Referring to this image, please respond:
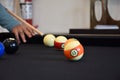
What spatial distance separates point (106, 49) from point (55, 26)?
193cm

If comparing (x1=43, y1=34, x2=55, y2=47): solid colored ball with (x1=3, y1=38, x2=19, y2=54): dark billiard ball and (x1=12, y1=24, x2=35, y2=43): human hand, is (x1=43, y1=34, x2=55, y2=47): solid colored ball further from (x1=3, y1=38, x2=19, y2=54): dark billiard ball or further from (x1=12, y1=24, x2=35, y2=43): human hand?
(x1=3, y1=38, x2=19, y2=54): dark billiard ball

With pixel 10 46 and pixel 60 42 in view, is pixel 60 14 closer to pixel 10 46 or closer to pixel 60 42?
pixel 60 42

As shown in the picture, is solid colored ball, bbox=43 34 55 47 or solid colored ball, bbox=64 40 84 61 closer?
solid colored ball, bbox=64 40 84 61

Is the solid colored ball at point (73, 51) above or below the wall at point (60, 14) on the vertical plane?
below

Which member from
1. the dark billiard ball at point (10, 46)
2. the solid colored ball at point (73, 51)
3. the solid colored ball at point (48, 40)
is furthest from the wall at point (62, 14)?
the solid colored ball at point (73, 51)

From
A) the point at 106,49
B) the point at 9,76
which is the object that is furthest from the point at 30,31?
the point at 9,76

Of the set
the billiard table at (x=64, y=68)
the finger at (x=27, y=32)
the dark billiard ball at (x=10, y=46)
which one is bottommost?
the billiard table at (x=64, y=68)

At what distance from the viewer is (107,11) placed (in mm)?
2902

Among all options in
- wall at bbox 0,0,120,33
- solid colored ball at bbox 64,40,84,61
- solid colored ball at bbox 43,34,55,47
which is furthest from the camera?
wall at bbox 0,0,120,33

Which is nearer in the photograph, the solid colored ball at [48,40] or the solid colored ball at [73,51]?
the solid colored ball at [73,51]

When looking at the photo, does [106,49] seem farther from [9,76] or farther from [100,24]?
[100,24]

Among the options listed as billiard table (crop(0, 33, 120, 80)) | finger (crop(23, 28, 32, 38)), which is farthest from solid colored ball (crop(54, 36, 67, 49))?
finger (crop(23, 28, 32, 38))

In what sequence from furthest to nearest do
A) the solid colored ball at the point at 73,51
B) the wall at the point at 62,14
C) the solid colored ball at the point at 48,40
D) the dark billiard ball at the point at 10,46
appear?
the wall at the point at 62,14, the solid colored ball at the point at 48,40, the dark billiard ball at the point at 10,46, the solid colored ball at the point at 73,51

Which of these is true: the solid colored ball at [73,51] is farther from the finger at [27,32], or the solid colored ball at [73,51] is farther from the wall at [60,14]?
the wall at [60,14]
